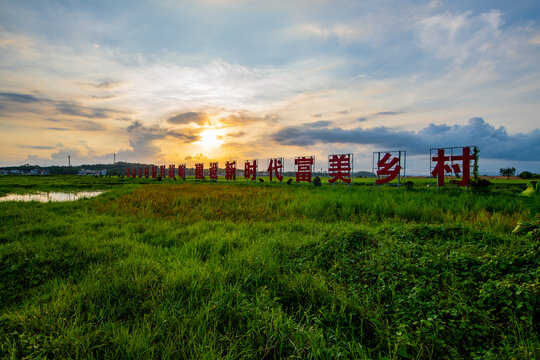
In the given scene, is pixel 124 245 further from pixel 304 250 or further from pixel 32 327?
pixel 304 250

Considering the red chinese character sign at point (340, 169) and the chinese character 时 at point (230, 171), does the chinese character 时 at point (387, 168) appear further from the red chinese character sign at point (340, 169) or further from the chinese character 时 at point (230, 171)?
the chinese character 时 at point (230, 171)

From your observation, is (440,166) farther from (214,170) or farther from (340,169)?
(214,170)

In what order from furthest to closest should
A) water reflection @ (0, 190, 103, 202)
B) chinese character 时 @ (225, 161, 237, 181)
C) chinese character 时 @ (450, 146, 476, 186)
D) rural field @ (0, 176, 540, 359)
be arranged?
chinese character 时 @ (225, 161, 237, 181) < water reflection @ (0, 190, 103, 202) < chinese character 时 @ (450, 146, 476, 186) < rural field @ (0, 176, 540, 359)

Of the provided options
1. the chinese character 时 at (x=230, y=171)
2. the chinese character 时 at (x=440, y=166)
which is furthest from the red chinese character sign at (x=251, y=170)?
the chinese character 时 at (x=440, y=166)

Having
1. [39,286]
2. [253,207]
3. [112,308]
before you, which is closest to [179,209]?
[253,207]

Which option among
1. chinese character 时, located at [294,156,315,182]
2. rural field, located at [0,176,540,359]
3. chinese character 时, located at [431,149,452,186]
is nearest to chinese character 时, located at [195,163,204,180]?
chinese character 时, located at [294,156,315,182]

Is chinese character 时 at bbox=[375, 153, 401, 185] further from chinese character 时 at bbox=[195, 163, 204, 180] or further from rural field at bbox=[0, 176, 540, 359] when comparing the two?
chinese character 时 at bbox=[195, 163, 204, 180]

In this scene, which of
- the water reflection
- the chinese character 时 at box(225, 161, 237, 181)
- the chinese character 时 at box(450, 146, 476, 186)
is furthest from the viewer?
the chinese character 时 at box(225, 161, 237, 181)

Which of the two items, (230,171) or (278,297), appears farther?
(230,171)

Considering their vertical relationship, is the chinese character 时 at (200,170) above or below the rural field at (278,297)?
above

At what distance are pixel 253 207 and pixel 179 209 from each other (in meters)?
2.77

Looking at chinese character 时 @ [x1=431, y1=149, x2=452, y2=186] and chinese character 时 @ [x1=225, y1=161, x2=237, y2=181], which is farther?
chinese character 时 @ [x1=225, y1=161, x2=237, y2=181]

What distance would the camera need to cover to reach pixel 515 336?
2096 millimetres

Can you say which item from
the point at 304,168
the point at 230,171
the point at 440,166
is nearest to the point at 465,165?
the point at 440,166
